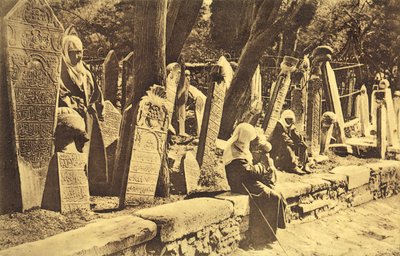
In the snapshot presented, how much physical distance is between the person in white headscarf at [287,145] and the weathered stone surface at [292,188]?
2.30ft

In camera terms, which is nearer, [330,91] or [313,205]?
[313,205]

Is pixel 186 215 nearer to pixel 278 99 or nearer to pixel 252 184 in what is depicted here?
pixel 252 184

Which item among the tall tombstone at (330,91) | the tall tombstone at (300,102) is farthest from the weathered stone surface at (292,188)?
the tall tombstone at (330,91)

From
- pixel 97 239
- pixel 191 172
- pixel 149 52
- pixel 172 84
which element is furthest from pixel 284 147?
pixel 97 239

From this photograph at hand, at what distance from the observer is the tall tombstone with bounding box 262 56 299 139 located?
7.10 m

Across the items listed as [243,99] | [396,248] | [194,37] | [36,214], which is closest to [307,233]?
[396,248]

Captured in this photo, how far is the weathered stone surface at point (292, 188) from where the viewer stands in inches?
224

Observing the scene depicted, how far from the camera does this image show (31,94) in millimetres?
A: 3795

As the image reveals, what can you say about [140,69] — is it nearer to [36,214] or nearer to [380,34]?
[36,214]

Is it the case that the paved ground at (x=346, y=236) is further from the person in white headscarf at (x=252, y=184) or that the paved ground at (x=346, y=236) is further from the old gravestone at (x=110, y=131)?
the old gravestone at (x=110, y=131)

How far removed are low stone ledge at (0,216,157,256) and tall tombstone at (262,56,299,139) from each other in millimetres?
3787

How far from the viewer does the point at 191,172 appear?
5.29 metres

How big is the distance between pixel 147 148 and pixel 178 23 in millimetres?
2688

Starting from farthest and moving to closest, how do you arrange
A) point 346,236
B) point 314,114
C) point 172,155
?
point 314,114
point 172,155
point 346,236
